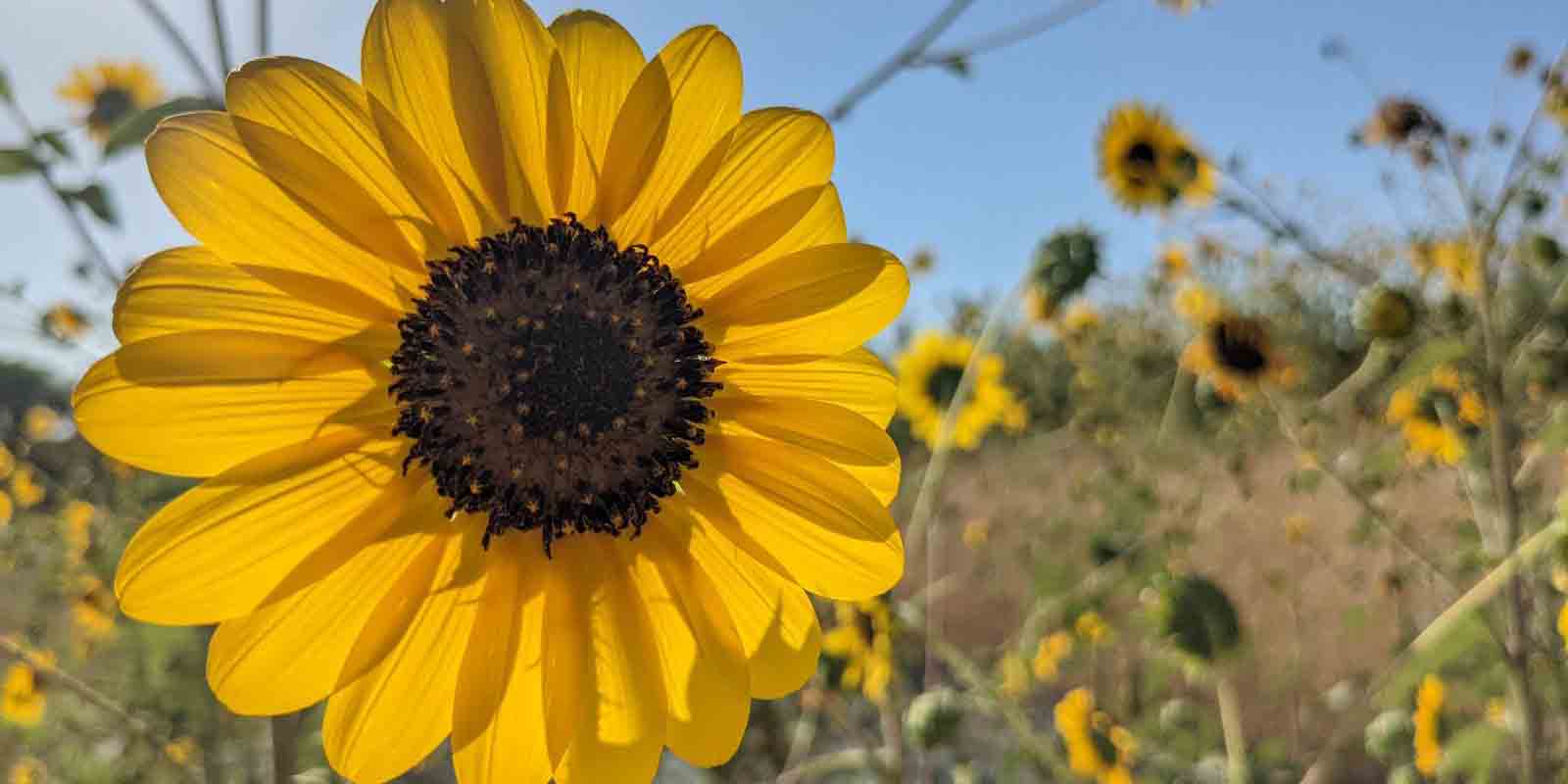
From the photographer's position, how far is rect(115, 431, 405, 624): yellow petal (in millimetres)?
851

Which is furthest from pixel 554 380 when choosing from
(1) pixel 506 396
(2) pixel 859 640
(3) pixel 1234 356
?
(3) pixel 1234 356

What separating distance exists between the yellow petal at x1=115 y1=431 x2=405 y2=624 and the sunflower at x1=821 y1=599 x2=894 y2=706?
1.58m

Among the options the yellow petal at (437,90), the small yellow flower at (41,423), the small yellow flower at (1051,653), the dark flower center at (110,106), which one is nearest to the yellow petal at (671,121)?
the yellow petal at (437,90)

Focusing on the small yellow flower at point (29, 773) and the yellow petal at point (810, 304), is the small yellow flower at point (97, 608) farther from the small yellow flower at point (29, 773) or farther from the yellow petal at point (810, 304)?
the yellow petal at point (810, 304)

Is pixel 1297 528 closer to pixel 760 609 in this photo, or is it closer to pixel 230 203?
pixel 760 609

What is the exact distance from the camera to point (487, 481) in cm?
111

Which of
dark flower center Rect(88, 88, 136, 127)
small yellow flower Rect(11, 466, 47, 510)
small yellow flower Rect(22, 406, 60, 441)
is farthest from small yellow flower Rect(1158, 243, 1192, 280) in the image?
small yellow flower Rect(22, 406, 60, 441)

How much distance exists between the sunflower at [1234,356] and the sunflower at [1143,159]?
2.15 ft

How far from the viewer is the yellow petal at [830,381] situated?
1093 mm

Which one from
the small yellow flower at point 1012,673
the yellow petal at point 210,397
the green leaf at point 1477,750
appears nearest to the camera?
the yellow petal at point 210,397

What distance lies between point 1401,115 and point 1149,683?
8.07 feet

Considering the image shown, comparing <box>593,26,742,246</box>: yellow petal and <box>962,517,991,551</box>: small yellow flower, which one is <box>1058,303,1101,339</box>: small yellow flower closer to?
<box>962,517,991,551</box>: small yellow flower

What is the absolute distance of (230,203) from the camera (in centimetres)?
90

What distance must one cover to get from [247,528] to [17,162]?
63 cm
